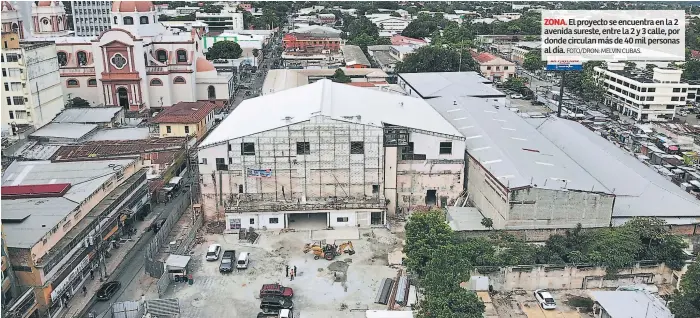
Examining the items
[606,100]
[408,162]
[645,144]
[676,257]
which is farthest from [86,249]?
[606,100]

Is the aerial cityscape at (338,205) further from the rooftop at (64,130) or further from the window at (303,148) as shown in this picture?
the rooftop at (64,130)

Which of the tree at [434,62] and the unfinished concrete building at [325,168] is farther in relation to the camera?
the tree at [434,62]

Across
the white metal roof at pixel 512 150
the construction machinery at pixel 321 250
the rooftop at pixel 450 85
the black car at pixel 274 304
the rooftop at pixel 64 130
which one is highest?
the rooftop at pixel 450 85

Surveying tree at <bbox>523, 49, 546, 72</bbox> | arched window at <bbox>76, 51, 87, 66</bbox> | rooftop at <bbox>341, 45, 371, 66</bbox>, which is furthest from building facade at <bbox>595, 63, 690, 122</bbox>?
arched window at <bbox>76, 51, 87, 66</bbox>

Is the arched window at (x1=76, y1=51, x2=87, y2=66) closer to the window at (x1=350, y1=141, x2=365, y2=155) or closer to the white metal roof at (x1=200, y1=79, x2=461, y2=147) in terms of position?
the white metal roof at (x1=200, y1=79, x2=461, y2=147)

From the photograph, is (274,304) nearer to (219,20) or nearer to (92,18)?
(92,18)

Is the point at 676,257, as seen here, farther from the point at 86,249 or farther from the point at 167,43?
the point at 167,43

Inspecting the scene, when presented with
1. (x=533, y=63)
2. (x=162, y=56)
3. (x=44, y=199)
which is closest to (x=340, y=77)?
(x=162, y=56)

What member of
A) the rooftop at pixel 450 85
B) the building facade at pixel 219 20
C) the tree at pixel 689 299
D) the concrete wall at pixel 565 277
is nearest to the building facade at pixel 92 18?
the building facade at pixel 219 20
